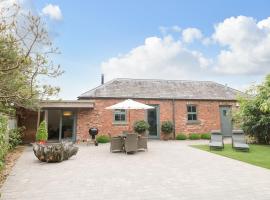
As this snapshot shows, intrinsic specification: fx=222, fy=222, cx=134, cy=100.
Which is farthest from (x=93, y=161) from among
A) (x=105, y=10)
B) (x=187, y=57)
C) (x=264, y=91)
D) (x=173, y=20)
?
(x=187, y=57)

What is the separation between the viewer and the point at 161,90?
61.3 ft

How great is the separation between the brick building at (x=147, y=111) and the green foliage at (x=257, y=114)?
3158 mm

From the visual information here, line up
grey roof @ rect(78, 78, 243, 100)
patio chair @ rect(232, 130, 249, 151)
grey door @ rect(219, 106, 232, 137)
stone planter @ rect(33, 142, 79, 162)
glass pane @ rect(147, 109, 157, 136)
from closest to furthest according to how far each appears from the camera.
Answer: stone planter @ rect(33, 142, 79, 162), patio chair @ rect(232, 130, 249, 151), grey roof @ rect(78, 78, 243, 100), glass pane @ rect(147, 109, 157, 136), grey door @ rect(219, 106, 232, 137)

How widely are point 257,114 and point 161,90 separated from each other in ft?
24.0

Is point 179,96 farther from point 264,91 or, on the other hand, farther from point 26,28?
point 26,28

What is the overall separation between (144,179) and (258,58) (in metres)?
16.5

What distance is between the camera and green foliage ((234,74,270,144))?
1411cm

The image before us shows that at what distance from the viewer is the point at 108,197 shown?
4.68 metres

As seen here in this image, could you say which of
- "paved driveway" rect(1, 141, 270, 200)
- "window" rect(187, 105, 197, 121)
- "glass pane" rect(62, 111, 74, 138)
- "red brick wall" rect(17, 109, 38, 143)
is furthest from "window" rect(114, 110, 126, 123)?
"paved driveway" rect(1, 141, 270, 200)

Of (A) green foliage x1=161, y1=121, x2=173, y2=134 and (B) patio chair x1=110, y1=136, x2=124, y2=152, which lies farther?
(A) green foliage x1=161, y1=121, x2=173, y2=134

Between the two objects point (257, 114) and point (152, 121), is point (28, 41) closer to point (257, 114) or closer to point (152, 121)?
point (152, 121)

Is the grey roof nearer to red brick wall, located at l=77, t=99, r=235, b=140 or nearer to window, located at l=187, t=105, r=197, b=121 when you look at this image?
red brick wall, located at l=77, t=99, r=235, b=140

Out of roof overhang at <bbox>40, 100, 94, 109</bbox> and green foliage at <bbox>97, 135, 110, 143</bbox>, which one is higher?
roof overhang at <bbox>40, 100, 94, 109</bbox>

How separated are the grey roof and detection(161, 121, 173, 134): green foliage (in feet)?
6.90
